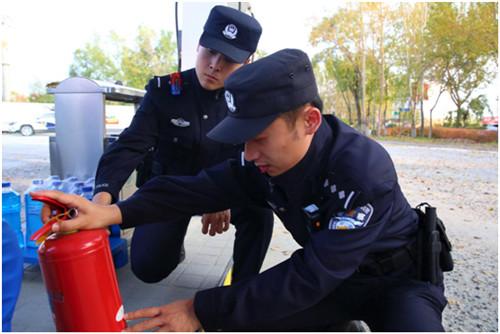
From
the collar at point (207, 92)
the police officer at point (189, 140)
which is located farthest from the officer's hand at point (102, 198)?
the collar at point (207, 92)

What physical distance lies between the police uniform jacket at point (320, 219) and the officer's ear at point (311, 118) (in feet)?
0.41

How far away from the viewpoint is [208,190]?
1964mm

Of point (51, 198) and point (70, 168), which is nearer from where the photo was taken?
point (51, 198)

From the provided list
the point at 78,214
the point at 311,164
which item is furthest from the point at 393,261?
the point at 78,214

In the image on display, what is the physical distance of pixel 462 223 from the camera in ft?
17.2

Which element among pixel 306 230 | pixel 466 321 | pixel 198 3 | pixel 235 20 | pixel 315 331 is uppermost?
pixel 198 3

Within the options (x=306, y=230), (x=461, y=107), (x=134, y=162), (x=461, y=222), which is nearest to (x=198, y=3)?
(x=134, y=162)

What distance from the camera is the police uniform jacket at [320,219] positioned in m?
1.46

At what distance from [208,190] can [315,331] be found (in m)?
0.94

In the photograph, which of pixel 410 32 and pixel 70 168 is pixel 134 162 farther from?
pixel 410 32

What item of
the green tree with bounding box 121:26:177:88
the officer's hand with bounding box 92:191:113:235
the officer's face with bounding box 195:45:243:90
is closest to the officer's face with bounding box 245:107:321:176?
the officer's hand with bounding box 92:191:113:235

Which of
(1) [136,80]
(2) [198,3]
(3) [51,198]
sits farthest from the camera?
(1) [136,80]

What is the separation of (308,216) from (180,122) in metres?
1.32

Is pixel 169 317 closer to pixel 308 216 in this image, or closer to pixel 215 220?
pixel 308 216
